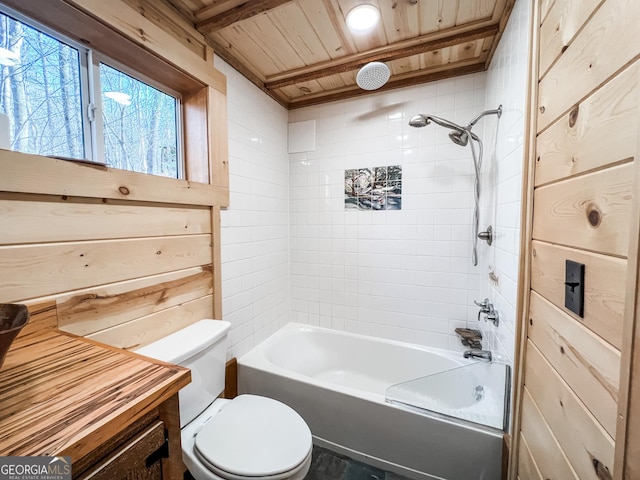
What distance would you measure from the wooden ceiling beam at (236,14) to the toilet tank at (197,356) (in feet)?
5.21

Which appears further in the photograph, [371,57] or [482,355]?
[371,57]

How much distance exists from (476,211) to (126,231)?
1.95 m

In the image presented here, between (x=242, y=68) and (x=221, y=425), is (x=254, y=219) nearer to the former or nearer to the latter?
(x=242, y=68)

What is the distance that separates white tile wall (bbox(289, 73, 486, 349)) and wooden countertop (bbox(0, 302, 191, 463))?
1.68 m

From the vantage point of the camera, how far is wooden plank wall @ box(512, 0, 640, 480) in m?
0.48

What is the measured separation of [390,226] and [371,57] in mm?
1155

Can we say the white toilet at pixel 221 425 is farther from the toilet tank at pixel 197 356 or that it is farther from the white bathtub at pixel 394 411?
the white bathtub at pixel 394 411

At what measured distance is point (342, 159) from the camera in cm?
216

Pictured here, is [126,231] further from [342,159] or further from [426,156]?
[426,156]

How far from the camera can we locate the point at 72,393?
565 millimetres

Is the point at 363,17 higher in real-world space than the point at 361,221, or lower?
higher

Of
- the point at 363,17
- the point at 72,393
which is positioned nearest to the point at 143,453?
the point at 72,393

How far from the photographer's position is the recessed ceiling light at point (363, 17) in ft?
4.20

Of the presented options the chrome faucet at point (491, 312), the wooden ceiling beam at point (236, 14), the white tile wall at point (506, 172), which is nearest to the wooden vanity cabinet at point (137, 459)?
the white tile wall at point (506, 172)
